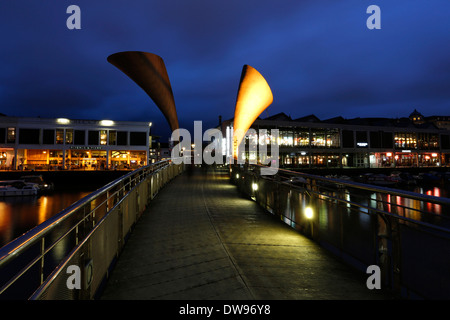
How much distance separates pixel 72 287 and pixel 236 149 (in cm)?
2359

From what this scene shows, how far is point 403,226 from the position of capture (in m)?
2.92

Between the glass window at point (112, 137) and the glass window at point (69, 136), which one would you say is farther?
the glass window at point (112, 137)

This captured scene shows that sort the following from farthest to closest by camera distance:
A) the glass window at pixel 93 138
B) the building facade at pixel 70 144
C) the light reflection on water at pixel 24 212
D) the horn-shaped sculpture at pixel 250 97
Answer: the glass window at pixel 93 138 < the building facade at pixel 70 144 < the horn-shaped sculpture at pixel 250 97 < the light reflection on water at pixel 24 212

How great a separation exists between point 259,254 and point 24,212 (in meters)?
23.2

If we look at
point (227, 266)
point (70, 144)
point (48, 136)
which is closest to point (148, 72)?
point (227, 266)

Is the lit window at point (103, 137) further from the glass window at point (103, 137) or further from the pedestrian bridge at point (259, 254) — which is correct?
the pedestrian bridge at point (259, 254)

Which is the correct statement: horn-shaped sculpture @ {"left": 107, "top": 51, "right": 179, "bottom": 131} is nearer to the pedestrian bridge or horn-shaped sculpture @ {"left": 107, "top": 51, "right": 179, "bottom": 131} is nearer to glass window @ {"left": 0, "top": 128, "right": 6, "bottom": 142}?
the pedestrian bridge

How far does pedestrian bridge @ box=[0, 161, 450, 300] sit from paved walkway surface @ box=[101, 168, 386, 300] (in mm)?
16

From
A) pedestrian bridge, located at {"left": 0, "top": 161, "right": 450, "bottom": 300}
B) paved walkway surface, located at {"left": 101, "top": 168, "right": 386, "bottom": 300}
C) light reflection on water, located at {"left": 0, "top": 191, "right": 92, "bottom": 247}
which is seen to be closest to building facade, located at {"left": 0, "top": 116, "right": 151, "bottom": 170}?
light reflection on water, located at {"left": 0, "top": 191, "right": 92, "bottom": 247}

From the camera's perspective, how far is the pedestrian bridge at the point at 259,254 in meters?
2.49

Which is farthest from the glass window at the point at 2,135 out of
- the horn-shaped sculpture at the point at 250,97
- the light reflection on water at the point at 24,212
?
the horn-shaped sculpture at the point at 250,97

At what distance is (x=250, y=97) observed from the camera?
2405 centimetres

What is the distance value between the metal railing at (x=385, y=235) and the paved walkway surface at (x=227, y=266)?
26 cm

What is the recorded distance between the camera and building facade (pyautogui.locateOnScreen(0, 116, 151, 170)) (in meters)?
42.1
